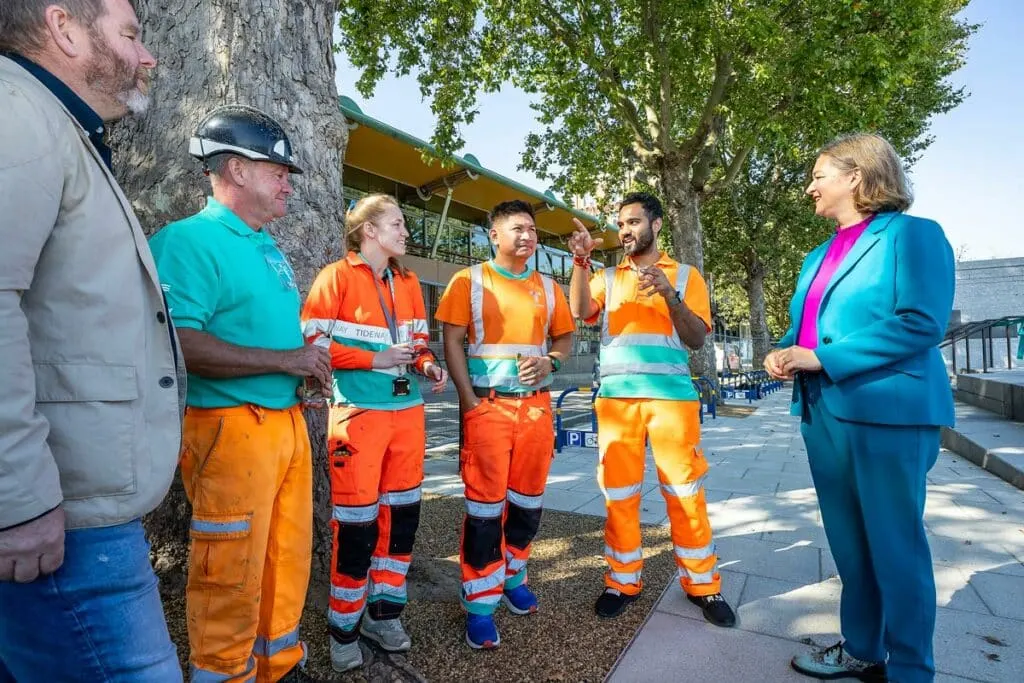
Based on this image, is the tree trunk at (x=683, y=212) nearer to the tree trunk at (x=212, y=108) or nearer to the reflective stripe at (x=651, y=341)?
the reflective stripe at (x=651, y=341)

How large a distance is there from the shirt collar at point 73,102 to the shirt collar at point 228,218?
0.69m

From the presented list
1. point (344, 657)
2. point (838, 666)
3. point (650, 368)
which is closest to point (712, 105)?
point (650, 368)

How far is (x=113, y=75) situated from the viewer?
1350mm

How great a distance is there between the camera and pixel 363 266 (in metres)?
2.69

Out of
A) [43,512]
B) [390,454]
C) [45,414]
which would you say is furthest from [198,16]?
[43,512]

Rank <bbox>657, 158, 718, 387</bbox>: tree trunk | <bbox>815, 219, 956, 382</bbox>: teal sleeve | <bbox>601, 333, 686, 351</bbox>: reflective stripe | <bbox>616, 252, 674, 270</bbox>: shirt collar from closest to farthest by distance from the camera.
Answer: <bbox>815, 219, 956, 382</bbox>: teal sleeve
<bbox>601, 333, 686, 351</bbox>: reflective stripe
<bbox>616, 252, 674, 270</bbox>: shirt collar
<bbox>657, 158, 718, 387</bbox>: tree trunk

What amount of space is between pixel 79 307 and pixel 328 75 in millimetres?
2594

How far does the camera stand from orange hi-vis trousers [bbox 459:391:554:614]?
2756 millimetres

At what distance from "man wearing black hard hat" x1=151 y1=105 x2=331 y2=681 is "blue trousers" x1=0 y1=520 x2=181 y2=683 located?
0.68 m

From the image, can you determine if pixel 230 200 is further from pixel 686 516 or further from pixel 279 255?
pixel 686 516

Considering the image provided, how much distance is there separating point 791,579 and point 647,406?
4.69ft

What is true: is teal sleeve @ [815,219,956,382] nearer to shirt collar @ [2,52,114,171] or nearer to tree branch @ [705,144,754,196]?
shirt collar @ [2,52,114,171]

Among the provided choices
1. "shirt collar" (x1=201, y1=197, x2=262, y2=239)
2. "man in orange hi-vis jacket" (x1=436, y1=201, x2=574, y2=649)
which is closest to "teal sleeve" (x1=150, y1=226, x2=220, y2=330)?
"shirt collar" (x1=201, y1=197, x2=262, y2=239)

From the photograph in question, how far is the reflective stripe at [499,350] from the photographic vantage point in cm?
294
